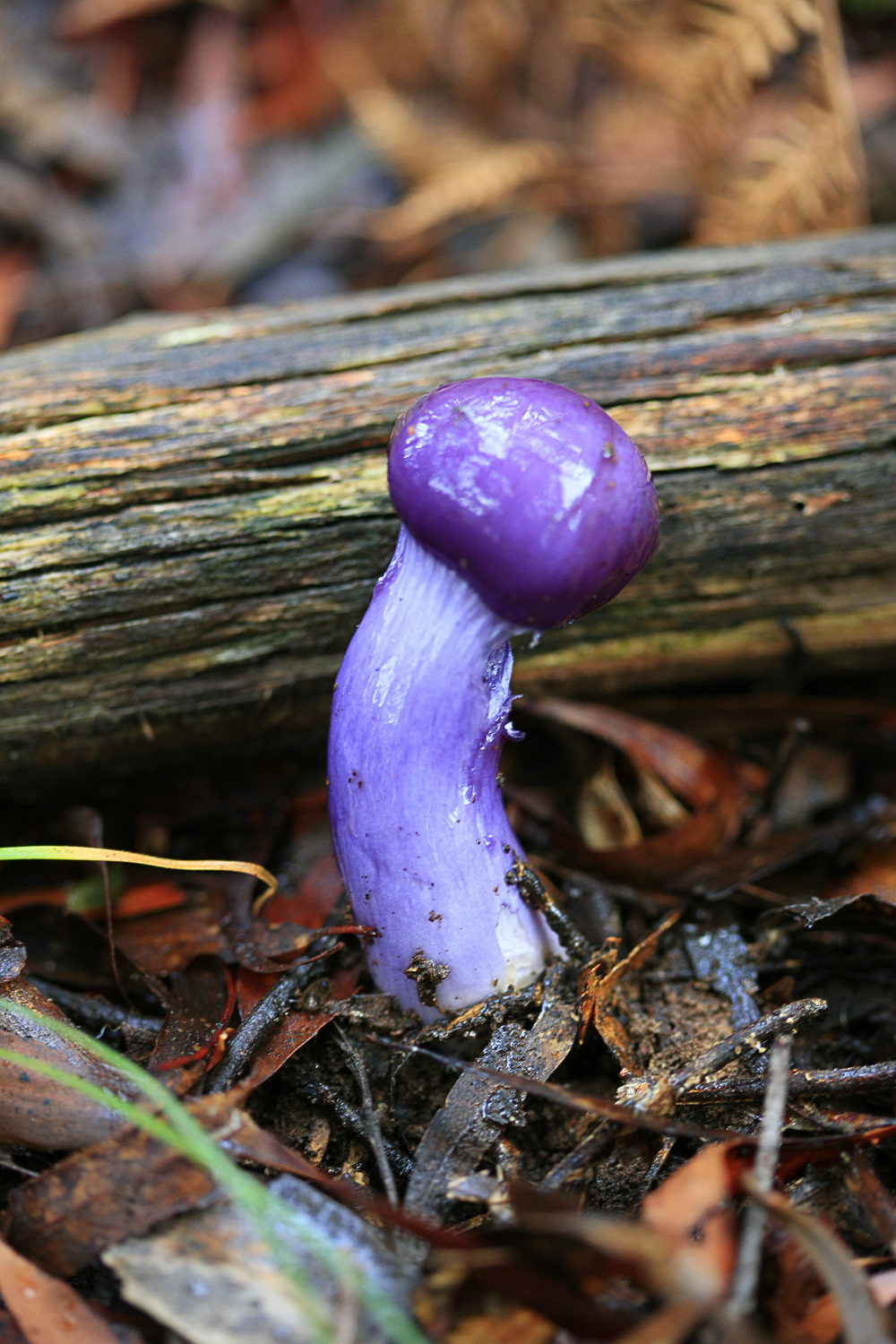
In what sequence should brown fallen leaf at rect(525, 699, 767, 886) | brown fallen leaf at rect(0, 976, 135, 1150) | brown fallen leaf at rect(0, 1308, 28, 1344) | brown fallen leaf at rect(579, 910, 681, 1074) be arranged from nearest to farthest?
1. brown fallen leaf at rect(0, 1308, 28, 1344)
2. brown fallen leaf at rect(0, 976, 135, 1150)
3. brown fallen leaf at rect(579, 910, 681, 1074)
4. brown fallen leaf at rect(525, 699, 767, 886)

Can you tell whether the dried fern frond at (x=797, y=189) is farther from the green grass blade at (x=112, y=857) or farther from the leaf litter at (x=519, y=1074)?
the green grass blade at (x=112, y=857)

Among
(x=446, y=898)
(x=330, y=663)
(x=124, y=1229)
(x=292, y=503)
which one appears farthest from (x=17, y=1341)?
(x=292, y=503)

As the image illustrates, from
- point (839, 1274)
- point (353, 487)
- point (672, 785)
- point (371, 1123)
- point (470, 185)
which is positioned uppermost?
point (470, 185)

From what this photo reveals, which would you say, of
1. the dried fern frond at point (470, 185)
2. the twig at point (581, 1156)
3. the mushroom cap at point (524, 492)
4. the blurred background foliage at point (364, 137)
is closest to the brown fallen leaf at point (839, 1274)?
the twig at point (581, 1156)

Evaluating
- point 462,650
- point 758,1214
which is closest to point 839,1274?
point 758,1214

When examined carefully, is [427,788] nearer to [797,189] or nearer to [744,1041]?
[744,1041]

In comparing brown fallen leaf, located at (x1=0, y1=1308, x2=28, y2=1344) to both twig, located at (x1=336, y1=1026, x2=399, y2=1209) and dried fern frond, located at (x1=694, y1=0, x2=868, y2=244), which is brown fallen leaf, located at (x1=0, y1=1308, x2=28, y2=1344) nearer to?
twig, located at (x1=336, y1=1026, x2=399, y2=1209)

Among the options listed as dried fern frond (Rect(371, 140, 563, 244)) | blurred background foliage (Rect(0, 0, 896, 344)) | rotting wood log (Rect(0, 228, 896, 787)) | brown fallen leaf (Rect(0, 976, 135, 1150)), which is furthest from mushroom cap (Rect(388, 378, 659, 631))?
dried fern frond (Rect(371, 140, 563, 244))
